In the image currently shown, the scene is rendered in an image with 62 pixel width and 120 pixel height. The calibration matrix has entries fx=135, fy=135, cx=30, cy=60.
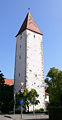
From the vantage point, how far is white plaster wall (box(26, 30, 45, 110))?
28625 mm

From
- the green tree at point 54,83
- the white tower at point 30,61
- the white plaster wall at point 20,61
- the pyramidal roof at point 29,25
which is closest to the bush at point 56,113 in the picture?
the green tree at point 54,83

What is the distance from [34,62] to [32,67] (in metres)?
1.44

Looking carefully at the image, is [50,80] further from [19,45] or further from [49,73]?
[19,45]

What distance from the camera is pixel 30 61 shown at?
30.0m

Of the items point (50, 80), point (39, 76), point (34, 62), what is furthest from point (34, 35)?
point (50, 80)

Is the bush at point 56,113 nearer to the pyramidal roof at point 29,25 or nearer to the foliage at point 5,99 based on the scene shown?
the foliage at point 5,99

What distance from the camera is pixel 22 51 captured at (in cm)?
3158

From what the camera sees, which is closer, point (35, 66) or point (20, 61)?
point (35, 66)

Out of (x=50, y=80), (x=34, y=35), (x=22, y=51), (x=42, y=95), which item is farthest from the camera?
(x=34, y=35)

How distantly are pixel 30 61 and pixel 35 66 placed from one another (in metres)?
1.65

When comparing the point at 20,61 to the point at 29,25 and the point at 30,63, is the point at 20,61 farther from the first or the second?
the point at 29,25

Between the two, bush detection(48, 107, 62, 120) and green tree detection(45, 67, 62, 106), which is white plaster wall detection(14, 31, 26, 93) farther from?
bush detection(48, 107, 62, 120)

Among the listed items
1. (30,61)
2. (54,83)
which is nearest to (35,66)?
(30,61)

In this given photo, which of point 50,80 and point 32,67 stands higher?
point 32,67
